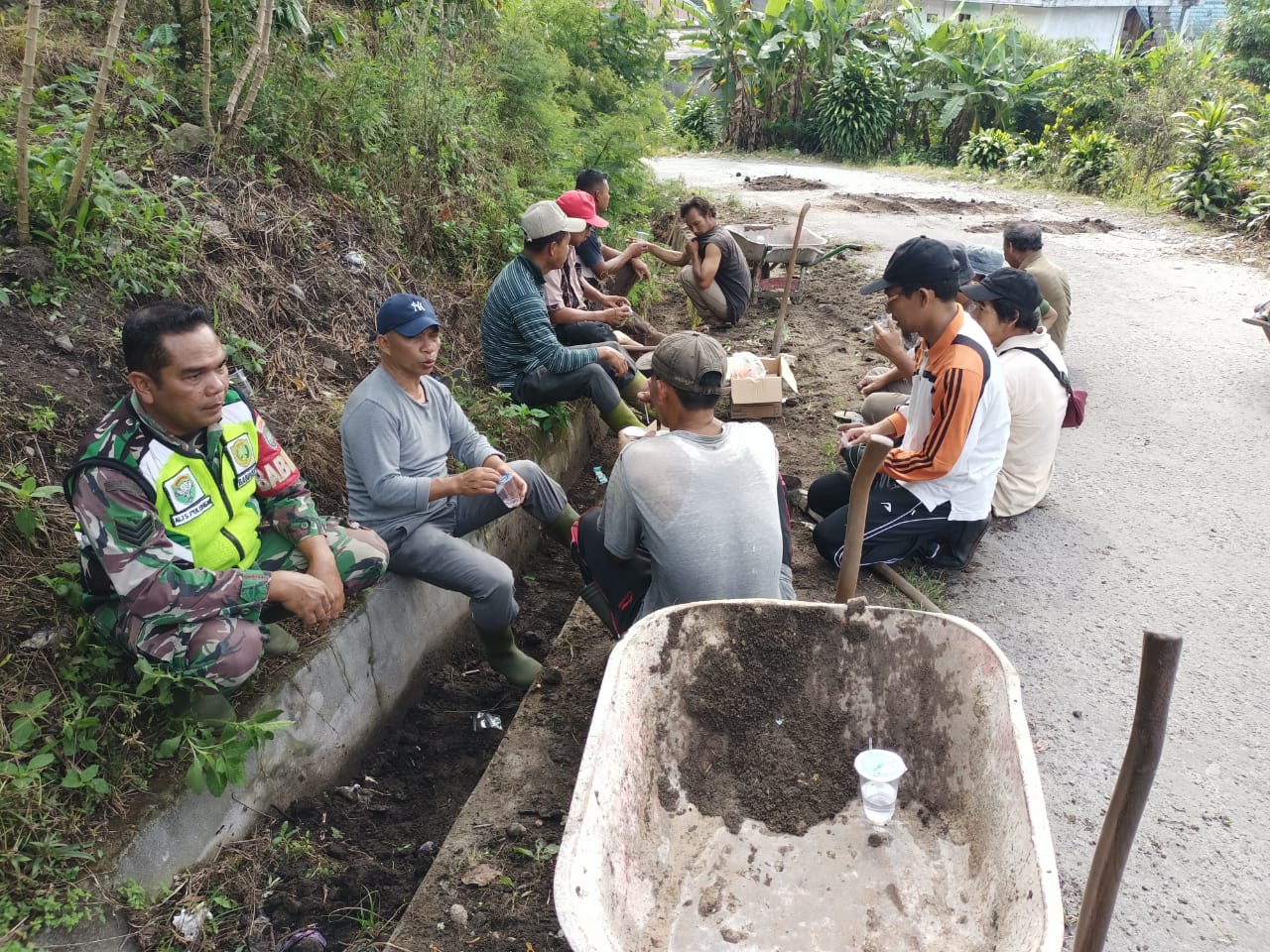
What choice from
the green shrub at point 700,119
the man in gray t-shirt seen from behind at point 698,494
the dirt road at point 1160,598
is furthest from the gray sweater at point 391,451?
the green shrub at point 700,119

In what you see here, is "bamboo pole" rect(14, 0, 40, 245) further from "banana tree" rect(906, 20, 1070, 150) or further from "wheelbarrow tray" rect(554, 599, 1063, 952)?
"banana tree" rect(906, 20, 1070, 150)

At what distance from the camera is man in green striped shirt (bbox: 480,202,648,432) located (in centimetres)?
505

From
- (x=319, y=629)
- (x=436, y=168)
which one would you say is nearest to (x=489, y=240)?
(x=436, y=168)

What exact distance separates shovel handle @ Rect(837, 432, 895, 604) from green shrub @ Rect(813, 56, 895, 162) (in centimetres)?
1992

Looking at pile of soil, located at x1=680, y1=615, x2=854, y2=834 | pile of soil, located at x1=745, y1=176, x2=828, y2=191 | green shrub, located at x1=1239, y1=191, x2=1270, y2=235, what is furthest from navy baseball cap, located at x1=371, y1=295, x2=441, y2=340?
pile of soil, located at x1=745, y1=176, x2=828, y2=191

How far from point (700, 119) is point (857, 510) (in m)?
22.8

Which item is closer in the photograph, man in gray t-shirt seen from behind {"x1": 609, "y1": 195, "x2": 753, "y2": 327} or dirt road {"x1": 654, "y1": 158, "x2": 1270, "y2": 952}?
dirt road {"x1": 654, "y1": 158, "x2": 1270, "y2": 952}

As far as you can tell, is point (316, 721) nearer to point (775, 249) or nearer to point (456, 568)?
point (456, 568)

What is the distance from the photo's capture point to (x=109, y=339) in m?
3.72

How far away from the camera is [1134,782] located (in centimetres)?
162

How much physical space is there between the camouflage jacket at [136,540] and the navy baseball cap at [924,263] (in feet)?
9.44

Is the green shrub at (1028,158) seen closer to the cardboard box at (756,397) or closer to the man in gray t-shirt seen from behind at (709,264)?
the man in gray t-shirt seen from behind at (709,264)

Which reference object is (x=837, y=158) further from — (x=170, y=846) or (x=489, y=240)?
(x=170, y=846)

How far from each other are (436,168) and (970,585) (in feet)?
15.6
